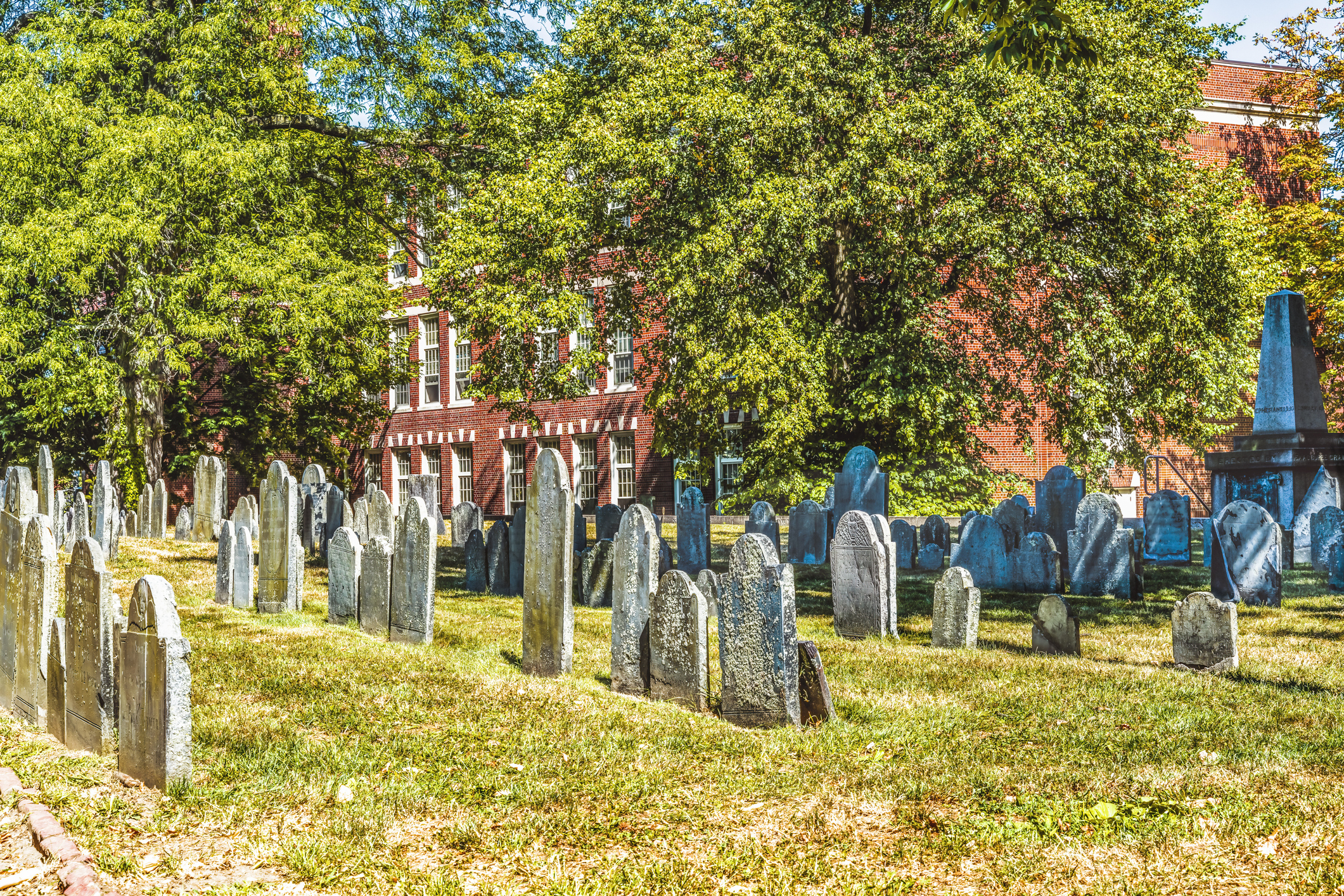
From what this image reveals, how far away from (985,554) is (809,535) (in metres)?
3.66

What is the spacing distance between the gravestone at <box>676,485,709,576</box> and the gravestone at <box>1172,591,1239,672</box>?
22.0 feet

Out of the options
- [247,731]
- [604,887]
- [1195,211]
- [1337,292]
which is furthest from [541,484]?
[1337,292]

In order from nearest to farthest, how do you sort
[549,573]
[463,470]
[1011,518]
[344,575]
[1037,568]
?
[549,573]
[344,575]
[1037,568]
[1011,518]
[463,470]

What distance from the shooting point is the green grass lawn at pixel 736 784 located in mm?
4016

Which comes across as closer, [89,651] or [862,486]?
[89,651]

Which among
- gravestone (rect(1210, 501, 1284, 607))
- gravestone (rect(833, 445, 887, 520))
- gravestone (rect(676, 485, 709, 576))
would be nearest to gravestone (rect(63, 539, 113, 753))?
gravestone (rect(676, 485, 709, 576))

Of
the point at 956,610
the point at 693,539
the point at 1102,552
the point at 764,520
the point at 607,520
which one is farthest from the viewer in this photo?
the point at 607,520

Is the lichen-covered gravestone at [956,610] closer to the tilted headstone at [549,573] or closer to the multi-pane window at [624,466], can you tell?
the tilted headstone at [549,573]

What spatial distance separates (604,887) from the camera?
153 inches

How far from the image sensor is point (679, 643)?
6.64m

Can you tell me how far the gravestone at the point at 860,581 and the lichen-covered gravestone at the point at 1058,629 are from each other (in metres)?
1.25

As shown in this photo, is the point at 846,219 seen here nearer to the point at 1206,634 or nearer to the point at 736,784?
the point at 1206,634

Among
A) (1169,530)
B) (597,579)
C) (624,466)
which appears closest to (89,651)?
(597,579)

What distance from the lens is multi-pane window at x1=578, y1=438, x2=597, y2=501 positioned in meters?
32.9
